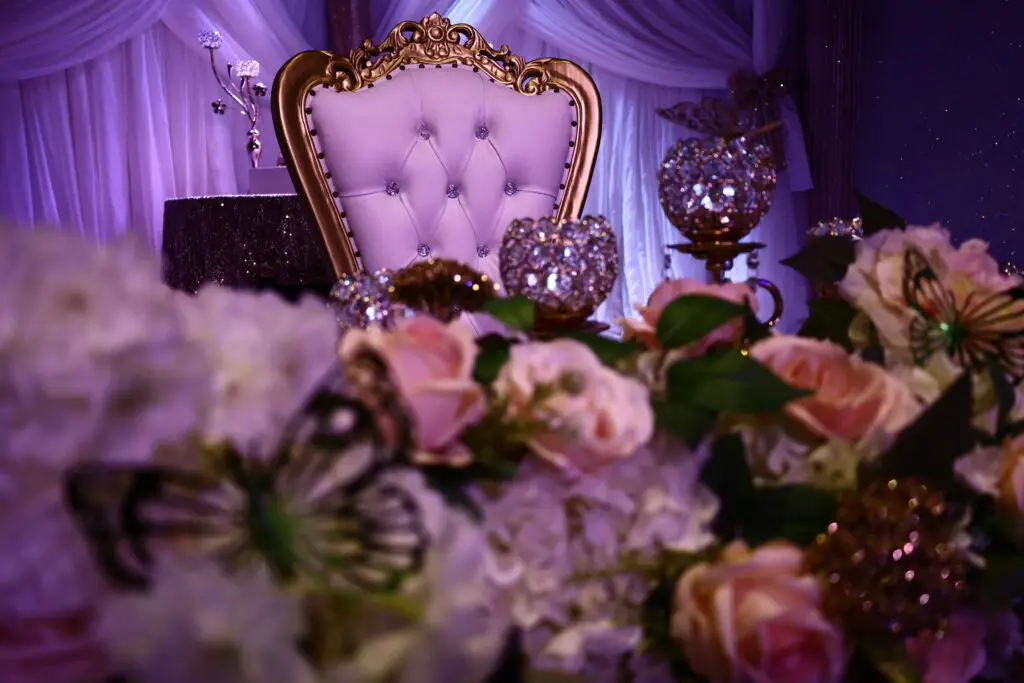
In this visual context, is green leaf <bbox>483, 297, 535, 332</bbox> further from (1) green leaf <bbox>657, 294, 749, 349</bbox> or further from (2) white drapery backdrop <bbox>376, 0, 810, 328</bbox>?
(2) white drapery backdrop <bbox>376, 0, 810, 328</bbox>

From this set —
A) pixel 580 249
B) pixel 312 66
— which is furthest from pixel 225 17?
pixel 580 249

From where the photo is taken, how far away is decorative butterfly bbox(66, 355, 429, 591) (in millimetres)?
243

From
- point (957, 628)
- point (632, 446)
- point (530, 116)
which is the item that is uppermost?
point (530, 116)

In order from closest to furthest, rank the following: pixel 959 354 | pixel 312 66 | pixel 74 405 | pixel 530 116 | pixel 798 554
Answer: pixel 74 405 < pixel 798 554 < pixel 959 354 < pixel 312 66 < pixel 530 116

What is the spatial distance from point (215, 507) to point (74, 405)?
0.04 meters

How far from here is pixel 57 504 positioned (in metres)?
0.25

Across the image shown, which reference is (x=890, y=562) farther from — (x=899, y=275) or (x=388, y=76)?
(x=388, y=76)

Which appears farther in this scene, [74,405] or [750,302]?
[750,302]

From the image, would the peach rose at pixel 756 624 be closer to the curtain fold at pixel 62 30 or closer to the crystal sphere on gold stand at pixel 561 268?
the crystal sphere on gold stand at pixel 561 268

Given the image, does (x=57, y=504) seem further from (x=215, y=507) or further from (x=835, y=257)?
(x=835, y=257)

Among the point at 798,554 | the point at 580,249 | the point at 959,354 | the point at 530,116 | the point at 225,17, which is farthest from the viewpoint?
the point at 225,17

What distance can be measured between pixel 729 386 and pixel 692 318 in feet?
0.19

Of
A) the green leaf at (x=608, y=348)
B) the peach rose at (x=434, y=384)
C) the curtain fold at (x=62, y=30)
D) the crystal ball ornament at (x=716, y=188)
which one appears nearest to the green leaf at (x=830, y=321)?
the green leaf at (x=608, y=348)

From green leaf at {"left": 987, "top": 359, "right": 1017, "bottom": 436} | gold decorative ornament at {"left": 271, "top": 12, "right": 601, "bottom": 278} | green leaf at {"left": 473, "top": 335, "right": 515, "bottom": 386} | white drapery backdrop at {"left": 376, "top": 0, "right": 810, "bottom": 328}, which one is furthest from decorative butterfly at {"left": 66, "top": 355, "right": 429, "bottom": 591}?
white drapery backdrop at {"left": 376, "top": 0, "right": 810, "bottom": 328}
